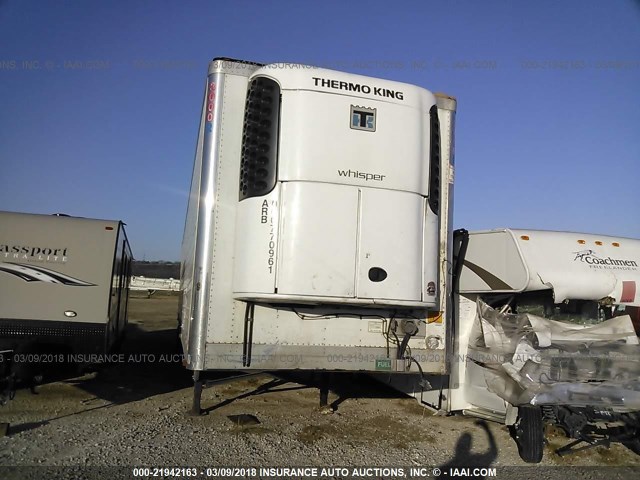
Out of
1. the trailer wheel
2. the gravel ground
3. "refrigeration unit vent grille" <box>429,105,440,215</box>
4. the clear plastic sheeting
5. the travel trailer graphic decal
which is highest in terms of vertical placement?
"refrigeration unit vent grille" <box>429,105,440,215</box>

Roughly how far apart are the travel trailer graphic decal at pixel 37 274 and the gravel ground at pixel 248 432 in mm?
1537

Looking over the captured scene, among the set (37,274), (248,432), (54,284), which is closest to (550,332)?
(248,432)

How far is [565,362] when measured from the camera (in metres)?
5.77

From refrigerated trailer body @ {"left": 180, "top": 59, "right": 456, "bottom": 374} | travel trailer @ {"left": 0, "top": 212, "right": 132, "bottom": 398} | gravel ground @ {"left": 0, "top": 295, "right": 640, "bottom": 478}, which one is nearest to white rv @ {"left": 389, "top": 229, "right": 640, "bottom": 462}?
gravel ground @ {"left": 0, "top": 295, "right": 640, "bottom": 478}

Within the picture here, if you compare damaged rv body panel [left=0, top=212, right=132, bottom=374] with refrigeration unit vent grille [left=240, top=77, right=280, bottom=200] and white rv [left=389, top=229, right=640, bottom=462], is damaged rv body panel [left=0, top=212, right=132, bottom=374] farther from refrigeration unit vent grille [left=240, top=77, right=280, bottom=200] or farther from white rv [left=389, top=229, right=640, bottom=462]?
white rv [left=389, top=229, right=640, bottom=462]

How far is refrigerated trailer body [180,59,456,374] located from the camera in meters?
5.20

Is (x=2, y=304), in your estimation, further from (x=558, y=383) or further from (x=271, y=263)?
(x=558, y=383)

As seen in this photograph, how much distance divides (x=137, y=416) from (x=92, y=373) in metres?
3.00

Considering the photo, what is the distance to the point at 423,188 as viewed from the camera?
5.59 meters

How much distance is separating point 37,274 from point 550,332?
651 cm

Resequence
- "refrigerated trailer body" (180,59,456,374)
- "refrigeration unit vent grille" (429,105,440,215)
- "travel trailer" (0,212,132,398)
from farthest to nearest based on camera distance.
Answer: "travel trailer" (0,212,132,398), "refrigeration unit vent grille" (429,105,440,215), "refrigerated trailer body" (180,59,456,374)

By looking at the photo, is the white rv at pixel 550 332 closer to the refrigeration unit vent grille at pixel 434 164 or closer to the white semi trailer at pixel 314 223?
the white semi trailer at pixel 314 223

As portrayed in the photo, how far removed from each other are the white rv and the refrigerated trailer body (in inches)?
33.8

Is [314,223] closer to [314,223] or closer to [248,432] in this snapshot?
[314,223]
